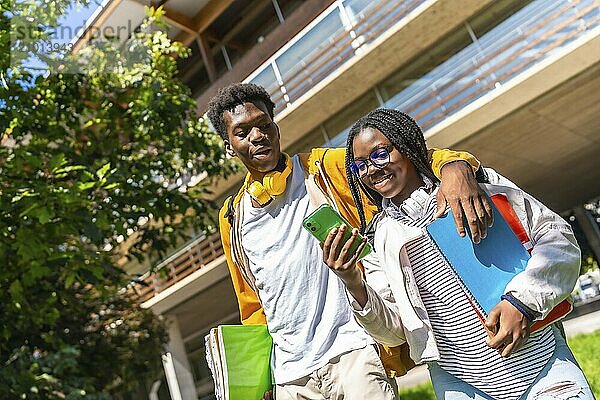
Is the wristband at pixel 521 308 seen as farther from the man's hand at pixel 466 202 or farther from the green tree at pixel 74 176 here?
the green tree at pixel 74 176

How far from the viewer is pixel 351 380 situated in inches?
80.6

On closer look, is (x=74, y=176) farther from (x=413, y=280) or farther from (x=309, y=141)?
(x=309, y=141)

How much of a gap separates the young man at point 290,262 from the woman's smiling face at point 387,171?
0.20 m

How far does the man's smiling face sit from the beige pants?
2.46ft

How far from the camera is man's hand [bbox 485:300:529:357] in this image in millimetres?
1419

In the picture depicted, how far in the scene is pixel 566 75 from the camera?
988 cm

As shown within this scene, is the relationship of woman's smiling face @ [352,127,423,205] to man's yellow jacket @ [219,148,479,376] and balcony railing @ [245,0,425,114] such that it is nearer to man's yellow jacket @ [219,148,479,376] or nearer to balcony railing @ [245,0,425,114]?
man's yellow jacket @ [219,148,479,376]

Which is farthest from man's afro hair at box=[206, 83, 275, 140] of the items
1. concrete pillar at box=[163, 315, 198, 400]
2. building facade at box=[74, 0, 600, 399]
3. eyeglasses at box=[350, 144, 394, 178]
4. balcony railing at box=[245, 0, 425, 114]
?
concrete pillar at box=[163, 315, 198, 400]

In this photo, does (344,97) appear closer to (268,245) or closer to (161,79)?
(161,79)

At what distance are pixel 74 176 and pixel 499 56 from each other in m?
7.90

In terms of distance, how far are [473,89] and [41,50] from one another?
734cm

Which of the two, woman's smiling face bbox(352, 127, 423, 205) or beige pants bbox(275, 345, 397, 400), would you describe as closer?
woman's smiling face bbox(352, 127, 423, 205)

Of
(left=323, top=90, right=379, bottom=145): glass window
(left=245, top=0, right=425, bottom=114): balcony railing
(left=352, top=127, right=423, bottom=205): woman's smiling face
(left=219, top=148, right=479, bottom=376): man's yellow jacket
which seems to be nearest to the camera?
(left=352, top=127, right=423, bottom=205): woman's smiling face

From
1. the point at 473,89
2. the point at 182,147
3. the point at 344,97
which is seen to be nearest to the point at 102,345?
the point at 182,147
